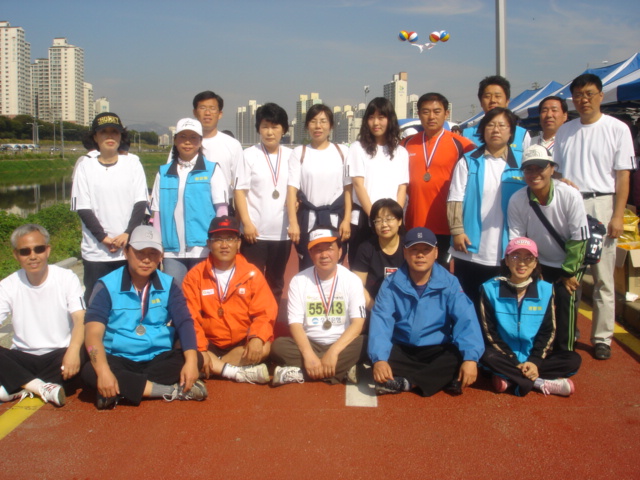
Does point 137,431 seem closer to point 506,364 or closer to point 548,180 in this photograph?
point 506,364

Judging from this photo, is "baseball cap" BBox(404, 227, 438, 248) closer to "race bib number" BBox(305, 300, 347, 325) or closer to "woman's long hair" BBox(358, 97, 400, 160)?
"race bib number" BBox(305, 300, 347, 325)

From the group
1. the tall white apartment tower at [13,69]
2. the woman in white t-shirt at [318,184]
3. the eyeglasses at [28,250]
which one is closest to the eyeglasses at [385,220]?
the woman in white t-shirt at [318,184]

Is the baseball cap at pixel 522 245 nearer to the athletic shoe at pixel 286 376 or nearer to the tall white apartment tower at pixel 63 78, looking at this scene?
the athletic shoe at pixel 286 376

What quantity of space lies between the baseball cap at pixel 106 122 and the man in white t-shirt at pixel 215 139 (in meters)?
0.81

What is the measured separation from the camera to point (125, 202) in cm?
451

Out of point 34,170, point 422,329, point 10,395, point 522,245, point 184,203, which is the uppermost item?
point 34,170

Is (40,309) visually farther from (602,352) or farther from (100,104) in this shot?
(100,104)

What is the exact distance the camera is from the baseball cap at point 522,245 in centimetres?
384

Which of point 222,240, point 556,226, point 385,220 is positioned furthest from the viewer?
point 385,220

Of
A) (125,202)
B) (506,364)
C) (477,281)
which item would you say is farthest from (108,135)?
(506,364)

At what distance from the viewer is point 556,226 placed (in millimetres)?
4059

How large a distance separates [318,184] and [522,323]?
203 centimetres

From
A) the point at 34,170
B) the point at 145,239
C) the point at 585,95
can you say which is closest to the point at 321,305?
the point at 145,239

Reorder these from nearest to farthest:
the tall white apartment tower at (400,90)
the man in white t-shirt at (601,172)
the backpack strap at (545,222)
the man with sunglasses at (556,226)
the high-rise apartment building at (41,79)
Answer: the man with sunglasses at (556,226) < the backpack strap at (545,222) < the man in white t-shirt at (601,172) < the tall white apartment tower at (400,90) < the high-rise apartment building at (41,79)
